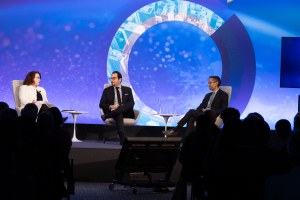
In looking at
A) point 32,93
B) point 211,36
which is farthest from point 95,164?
point 211,36

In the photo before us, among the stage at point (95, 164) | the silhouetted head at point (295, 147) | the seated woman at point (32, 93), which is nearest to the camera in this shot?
the silhouetted head at point (295, 147)

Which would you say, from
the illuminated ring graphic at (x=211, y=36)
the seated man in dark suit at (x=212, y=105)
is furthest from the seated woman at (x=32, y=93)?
the seated man in dark suit at (x=212, y=105)

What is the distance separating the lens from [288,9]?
420 inches

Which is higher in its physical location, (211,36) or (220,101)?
(211,36)

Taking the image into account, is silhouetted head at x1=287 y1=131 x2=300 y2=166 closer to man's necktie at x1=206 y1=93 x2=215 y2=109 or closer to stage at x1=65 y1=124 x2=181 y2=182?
stage at x1=65 y1=124 x2=181 y2=182

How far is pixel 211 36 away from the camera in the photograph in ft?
35.1

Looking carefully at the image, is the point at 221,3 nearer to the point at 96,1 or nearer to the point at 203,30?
the point at 203,30

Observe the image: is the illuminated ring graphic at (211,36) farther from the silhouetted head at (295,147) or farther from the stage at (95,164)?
the silhouetted head at (295,147)

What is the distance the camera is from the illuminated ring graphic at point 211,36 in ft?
35.0

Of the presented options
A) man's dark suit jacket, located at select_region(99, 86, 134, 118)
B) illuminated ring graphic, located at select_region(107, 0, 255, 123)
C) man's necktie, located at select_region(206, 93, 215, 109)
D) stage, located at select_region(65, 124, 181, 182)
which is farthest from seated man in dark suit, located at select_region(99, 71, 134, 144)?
stage, located at select_region(65, 124, 181, 182)

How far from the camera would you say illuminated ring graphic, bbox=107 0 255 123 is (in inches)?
420

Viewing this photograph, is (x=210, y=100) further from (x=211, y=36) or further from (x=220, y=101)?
(x=211, y=36)

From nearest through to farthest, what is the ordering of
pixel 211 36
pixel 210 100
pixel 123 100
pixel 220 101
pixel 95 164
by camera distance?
pixel 95 164 < pixel 220 101 < pixel 210 100 < pixel 123 100 < pixel 211 36

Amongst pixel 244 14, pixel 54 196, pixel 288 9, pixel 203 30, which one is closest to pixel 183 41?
pixel 203 30
